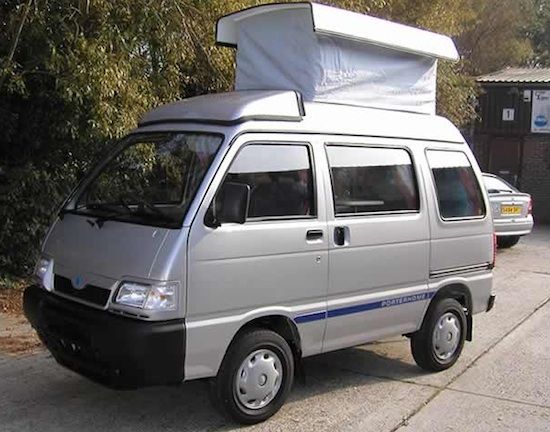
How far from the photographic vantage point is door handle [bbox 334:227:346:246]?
4.91 metres

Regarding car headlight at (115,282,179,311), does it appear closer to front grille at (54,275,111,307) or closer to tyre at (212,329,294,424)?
front grille at (54,275,111,307)

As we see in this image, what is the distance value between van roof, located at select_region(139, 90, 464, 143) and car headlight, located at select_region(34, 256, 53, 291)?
1.16m

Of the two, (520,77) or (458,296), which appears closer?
(458,296)

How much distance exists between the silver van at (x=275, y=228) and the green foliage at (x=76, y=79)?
1.61 metres

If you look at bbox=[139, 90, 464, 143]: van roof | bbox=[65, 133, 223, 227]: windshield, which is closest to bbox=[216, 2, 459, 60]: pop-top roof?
bbox=[139, 90, 464, 143]: van roof

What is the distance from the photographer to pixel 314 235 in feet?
15.7

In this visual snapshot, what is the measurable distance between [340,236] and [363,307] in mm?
595

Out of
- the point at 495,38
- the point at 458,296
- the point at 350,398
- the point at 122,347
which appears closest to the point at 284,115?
the point at 122,347

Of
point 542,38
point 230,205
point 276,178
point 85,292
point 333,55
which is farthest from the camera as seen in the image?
point 542,38

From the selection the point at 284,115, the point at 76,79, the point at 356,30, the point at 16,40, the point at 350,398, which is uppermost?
the point at 16,40

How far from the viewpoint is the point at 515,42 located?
27688mm

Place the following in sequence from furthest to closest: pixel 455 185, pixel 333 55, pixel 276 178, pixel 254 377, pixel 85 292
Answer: pixel 455 185
pixel 333 55
pixel 276 178
pixel 254 377
pixel 85 292

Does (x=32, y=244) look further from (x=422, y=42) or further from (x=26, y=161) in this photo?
(x=422, y=42)

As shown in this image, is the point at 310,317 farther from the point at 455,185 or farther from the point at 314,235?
the point at 455,185
